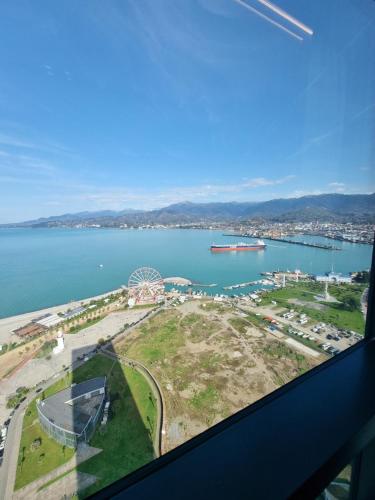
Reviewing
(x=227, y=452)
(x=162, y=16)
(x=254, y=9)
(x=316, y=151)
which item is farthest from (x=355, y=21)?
(x=227, y=452)

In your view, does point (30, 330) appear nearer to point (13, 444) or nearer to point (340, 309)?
point (13, 444)

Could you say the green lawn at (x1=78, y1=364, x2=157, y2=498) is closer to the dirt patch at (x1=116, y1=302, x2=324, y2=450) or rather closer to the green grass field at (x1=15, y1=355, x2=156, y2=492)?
the green grass field at (x1=15, y1=355, x2=156, y2=492)

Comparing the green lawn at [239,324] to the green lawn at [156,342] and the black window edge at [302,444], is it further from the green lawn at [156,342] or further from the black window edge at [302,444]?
the black window edge at [302,444]

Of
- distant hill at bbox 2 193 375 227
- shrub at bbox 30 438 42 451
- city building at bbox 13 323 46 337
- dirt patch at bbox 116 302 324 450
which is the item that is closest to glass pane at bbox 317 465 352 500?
dirt patch at bbox 116 302 324 450

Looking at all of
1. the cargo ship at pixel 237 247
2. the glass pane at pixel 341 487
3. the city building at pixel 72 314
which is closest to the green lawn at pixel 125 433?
the glass pane at pixel 341 487

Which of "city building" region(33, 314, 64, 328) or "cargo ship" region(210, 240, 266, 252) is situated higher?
"city building" region(33, 314, 64, 328)

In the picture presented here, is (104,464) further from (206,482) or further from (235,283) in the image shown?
(235,283)
